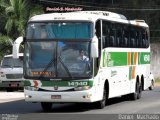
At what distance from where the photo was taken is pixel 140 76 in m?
31.0

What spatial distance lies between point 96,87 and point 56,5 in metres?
37.1

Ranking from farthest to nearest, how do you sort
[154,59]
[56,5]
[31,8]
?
[56,5], [154,59], [31,8]

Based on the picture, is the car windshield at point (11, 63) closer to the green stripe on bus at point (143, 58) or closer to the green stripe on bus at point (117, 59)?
the green stripe on bus at point (143, 58)

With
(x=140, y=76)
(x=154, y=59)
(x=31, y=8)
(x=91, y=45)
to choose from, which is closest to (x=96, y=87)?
(x=91, y=45)

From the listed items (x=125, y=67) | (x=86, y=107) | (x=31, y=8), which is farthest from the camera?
(x=31, y=8)

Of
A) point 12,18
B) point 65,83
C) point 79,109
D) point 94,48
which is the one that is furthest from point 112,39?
point 12,18

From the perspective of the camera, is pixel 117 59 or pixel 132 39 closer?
pixel 117 59

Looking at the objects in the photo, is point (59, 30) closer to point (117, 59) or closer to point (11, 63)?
point (117, 59)

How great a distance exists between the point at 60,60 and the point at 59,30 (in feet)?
3.78

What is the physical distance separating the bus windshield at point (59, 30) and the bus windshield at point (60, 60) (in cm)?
29

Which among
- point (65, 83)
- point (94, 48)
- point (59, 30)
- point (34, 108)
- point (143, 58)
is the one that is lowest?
point (34, 108)

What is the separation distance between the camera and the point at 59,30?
23000 millimetres

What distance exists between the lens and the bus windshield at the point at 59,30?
74.8 ft

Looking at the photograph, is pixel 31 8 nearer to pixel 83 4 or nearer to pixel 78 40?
pixel 83 4
